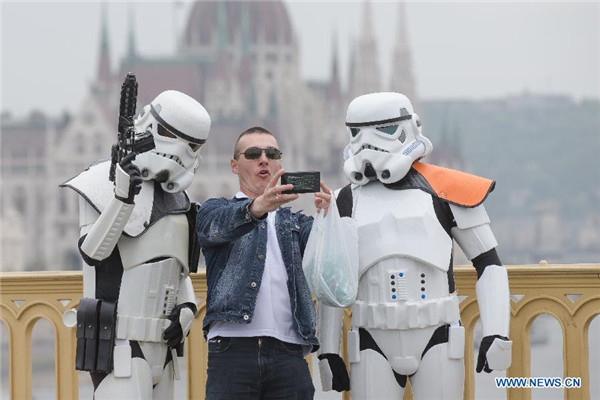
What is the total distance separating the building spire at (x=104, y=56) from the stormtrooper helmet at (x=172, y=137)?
5701 inches

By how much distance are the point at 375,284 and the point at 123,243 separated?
119 cm

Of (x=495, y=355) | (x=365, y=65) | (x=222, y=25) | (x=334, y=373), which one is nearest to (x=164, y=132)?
(x=334, y=373)

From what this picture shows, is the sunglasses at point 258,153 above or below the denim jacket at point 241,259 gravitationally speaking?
above

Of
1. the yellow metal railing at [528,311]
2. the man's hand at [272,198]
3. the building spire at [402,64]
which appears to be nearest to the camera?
the man's hand at [272,198]

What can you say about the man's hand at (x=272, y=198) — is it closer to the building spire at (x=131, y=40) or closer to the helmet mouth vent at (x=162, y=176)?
the helmet mouth vent at (x=162, y=176)

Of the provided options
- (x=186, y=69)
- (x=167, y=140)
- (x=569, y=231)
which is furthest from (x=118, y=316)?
(x=569, y=231)

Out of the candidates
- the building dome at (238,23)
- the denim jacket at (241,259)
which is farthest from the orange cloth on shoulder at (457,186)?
the building dome at (238,23)

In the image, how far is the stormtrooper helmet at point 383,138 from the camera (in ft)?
22.8

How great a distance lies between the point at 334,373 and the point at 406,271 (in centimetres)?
60

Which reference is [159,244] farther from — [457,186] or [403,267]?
[457,186]

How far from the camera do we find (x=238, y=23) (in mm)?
168000

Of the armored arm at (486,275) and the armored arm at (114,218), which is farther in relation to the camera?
the armored arm at (486,275)

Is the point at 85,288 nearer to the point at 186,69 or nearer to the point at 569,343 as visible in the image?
the point at 569,343

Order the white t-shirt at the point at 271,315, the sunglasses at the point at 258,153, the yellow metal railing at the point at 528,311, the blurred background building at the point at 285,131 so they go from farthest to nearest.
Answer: the blurred background building at the point at 285,131 → the yellow metal railing at the point at 528,311 → the sunglasses at the point at 258,153 → the white t-shirt at the point at 271,315
